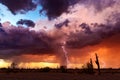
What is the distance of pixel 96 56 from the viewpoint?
261ft

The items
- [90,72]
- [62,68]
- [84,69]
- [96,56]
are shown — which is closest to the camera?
[96,56]

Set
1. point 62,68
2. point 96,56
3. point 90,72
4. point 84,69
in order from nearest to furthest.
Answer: point 96,56 < point 90,72 < point 84,69 < point 62,68

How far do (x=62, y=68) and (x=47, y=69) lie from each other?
730 centimetres

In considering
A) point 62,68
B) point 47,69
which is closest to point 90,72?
point 62,68

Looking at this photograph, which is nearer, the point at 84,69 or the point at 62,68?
the point at 84,69

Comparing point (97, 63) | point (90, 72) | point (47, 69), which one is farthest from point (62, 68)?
point (97, 63)

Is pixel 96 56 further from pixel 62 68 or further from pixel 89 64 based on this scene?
pixel 62 68

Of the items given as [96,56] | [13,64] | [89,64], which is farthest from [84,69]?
[13,64]

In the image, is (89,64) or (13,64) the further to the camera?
(13,64)

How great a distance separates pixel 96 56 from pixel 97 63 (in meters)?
3.29

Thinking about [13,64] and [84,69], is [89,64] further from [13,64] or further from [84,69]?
[13,64]

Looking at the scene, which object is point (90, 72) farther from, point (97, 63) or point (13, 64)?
point (13, 64)

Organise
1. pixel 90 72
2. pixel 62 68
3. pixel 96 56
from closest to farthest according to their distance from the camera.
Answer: pixel 96 56 < pixel 90 72 < pixel 62 68

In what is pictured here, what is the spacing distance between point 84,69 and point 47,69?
16.2 m
